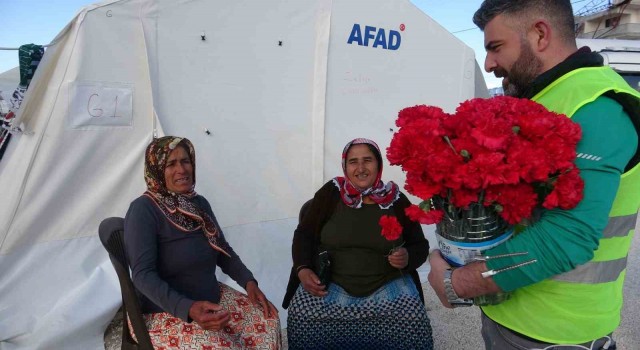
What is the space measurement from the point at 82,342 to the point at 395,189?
2398 millimetres

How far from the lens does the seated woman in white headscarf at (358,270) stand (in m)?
2.69

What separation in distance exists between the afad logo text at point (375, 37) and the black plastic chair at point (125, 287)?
9.41 ft

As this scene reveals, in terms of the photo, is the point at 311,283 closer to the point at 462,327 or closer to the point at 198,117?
the point at 462,327

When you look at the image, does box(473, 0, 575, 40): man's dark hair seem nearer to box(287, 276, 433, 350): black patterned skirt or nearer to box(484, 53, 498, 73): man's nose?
box(484, 53, 498, 73): man's nose

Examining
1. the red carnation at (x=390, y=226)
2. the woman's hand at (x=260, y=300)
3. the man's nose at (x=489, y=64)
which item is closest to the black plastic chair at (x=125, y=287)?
the woman's hand at (x=260, y=300)

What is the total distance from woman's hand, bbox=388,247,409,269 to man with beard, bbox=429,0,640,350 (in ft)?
4.13

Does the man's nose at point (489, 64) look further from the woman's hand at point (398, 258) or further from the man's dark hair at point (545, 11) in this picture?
the woman's hand at point (398, 258)

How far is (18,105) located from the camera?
10.5 feet

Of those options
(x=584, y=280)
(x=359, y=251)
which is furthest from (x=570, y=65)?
(x=359, y=251)

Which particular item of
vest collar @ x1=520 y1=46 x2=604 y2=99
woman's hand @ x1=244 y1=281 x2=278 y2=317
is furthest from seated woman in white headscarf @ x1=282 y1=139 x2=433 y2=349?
vest collar @ x1=520 y1=46 x2=604 y2=99

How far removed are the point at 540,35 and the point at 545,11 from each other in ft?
0.21

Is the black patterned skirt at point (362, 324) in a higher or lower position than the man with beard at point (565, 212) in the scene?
lower

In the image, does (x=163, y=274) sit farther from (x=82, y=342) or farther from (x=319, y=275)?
(x=82, y=342)

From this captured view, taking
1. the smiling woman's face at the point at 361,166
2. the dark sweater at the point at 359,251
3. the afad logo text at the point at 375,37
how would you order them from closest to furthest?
the dark sweater at the point at 359,251, the smiling woman's face at the point at 361,166, the afad logo text at the point at 375,37
